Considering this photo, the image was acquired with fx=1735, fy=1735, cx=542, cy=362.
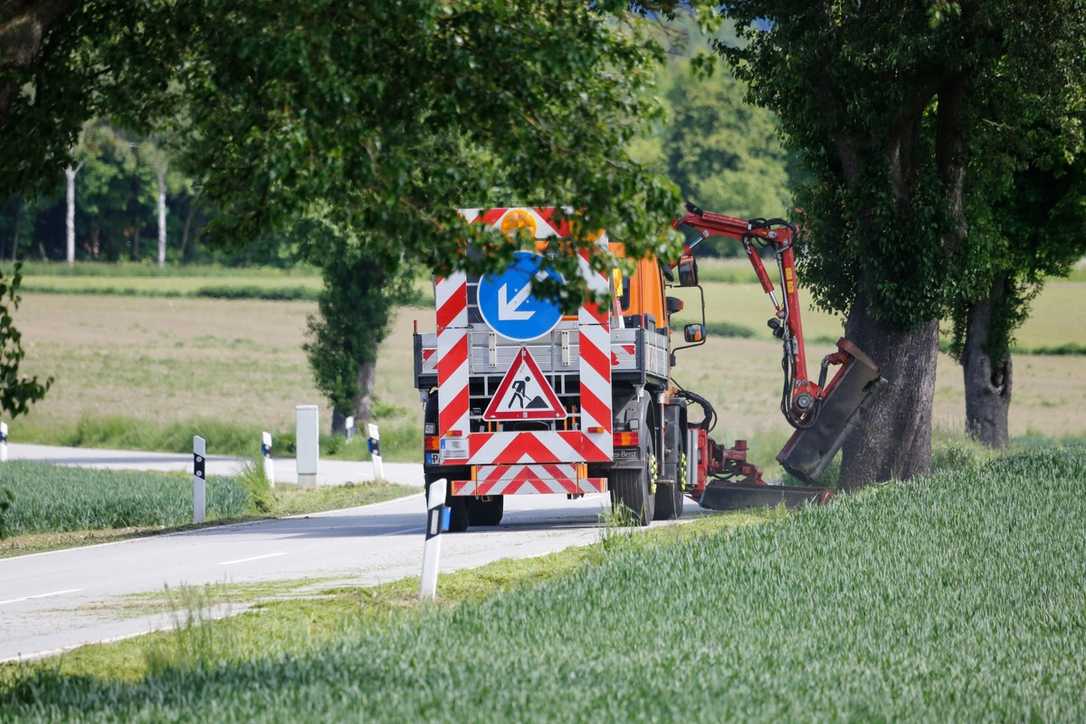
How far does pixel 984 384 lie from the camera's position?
35.4 meters

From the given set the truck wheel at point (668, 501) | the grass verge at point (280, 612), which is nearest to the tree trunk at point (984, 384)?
the truck wheel at point (668, 501)

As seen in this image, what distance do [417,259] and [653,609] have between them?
2983 mm

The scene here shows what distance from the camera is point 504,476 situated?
A: 61.5 feet

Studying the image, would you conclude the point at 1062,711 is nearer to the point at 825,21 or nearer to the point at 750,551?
the point at 750,551

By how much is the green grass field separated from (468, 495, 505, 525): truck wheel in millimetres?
7004

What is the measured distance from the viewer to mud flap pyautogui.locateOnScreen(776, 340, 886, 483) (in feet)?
74.7

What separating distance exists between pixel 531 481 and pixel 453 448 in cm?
92

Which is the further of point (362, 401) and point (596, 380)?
point (362, 401)

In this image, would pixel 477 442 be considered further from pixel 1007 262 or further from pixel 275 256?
pixel 275 256

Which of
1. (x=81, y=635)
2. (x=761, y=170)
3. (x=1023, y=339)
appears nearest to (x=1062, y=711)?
(x=81, y=635)

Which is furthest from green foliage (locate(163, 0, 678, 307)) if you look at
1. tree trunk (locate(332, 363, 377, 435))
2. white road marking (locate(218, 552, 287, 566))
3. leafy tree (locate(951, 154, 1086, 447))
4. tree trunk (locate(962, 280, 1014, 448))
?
tree trunk (locate(332, 363, 377, 435))

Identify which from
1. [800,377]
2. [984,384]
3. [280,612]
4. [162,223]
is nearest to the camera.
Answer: [280,612]

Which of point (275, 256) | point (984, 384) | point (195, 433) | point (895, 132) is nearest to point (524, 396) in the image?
point (895, 132)

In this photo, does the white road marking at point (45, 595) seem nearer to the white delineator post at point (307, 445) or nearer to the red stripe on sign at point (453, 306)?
the red stripe on sign at point (453, 306)
